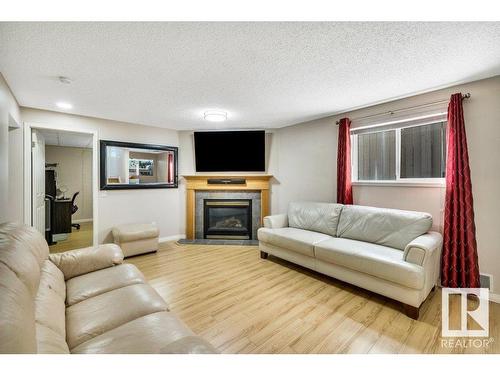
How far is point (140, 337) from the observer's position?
108 cm

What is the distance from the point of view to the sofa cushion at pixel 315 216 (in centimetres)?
316

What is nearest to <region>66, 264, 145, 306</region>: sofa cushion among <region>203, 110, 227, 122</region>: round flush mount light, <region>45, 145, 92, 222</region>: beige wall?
<region>203, 110, 227, 122</region>: round flush mount light

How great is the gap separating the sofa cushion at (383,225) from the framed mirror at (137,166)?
11.1 ft

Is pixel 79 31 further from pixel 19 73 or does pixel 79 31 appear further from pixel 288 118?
pixel 288 118

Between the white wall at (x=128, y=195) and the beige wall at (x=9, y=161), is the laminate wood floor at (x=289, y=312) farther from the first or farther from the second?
the beige wall at (x=9, y=161)

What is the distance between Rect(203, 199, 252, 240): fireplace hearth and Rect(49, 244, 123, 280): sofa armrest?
2.58 metres

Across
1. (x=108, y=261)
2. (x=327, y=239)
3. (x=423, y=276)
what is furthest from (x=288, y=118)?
(x=108, y=261)

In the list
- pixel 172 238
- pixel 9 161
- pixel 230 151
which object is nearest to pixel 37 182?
pixel 9 161

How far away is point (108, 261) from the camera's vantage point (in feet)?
6.50

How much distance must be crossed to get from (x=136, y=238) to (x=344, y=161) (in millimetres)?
3500

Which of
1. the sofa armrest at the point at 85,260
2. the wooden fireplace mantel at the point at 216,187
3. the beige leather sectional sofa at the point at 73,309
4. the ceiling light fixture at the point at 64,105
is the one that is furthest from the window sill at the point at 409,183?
the ceiling light fixture at the point at 64,105

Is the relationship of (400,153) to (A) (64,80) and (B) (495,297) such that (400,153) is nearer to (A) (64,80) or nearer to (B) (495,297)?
(B) (495,297)

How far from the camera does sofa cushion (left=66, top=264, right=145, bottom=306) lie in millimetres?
1550

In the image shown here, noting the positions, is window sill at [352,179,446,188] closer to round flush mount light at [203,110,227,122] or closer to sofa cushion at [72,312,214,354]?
round flush mount light at [203,110,227,122]
